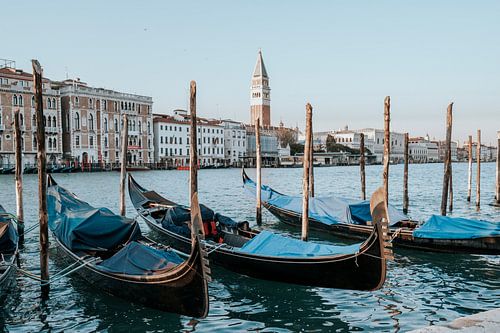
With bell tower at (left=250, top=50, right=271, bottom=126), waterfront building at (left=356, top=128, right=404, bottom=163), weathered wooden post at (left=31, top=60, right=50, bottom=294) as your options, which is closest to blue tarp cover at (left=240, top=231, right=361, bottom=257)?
weathered wooden post at (left=31, top=60, right=50, bottom=294)

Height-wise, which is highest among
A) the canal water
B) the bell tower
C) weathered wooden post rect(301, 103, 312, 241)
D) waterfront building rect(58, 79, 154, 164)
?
the bell tower

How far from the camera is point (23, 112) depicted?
41750 millimetres

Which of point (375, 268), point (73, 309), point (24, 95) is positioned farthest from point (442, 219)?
point (24, 95)

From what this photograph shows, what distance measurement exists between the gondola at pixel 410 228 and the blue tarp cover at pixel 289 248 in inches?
80.5

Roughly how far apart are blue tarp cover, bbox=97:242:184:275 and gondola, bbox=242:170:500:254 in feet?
12.7

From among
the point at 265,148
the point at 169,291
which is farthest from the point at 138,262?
the point at 265,148

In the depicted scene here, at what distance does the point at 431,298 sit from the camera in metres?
6.11

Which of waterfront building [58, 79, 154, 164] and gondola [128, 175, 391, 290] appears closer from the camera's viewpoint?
gondola [128, 175, 391, 290]

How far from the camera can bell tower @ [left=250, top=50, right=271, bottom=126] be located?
3524 inches

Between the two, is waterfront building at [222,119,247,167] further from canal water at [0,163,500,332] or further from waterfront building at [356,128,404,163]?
canal water at [0,163,500,332]

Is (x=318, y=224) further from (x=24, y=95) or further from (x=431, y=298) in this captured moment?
(x=24, y=95)

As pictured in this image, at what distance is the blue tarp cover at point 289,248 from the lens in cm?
589

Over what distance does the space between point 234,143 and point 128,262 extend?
202ft

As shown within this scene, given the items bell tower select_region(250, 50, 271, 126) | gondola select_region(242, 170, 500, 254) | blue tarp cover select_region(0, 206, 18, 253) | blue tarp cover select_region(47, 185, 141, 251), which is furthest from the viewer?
bell tower select_region(250, 50, 271, 126)
